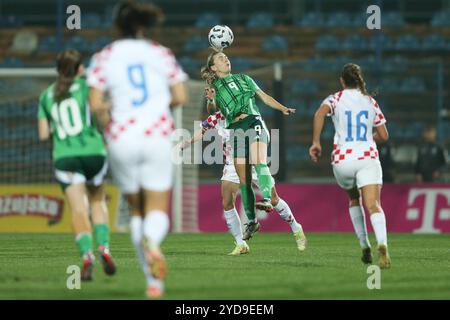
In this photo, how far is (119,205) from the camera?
70.1ft

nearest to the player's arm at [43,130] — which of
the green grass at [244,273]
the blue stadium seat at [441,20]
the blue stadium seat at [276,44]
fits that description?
the green grass at [244,273]

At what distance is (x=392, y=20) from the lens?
2955 centimetres

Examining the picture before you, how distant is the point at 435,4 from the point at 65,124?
2344cm

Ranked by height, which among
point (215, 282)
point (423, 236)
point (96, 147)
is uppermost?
point (96, 147)

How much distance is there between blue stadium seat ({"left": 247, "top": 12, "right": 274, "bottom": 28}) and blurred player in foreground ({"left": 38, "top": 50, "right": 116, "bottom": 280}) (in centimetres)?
2104

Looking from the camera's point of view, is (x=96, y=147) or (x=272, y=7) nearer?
(x=96, y=147)

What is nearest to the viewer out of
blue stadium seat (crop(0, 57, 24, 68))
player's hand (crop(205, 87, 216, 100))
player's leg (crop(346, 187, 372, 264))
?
player's leg (crop(346, 187, 372, 264))

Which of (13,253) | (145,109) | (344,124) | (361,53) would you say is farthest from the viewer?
(361,53)

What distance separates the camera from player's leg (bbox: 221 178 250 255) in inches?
516

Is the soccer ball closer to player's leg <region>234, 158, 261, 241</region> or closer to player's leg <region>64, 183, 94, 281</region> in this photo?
player's leg <region>234, 158, 261, 241</region>

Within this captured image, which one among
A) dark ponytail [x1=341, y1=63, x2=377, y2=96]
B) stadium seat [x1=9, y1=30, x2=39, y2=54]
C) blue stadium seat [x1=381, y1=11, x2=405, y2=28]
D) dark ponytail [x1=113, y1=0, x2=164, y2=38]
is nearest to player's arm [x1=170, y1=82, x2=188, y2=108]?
dark ponytail [x1=113, y1=0, x2=164, y2=38]

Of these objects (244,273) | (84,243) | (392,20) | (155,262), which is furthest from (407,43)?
(155,262)
